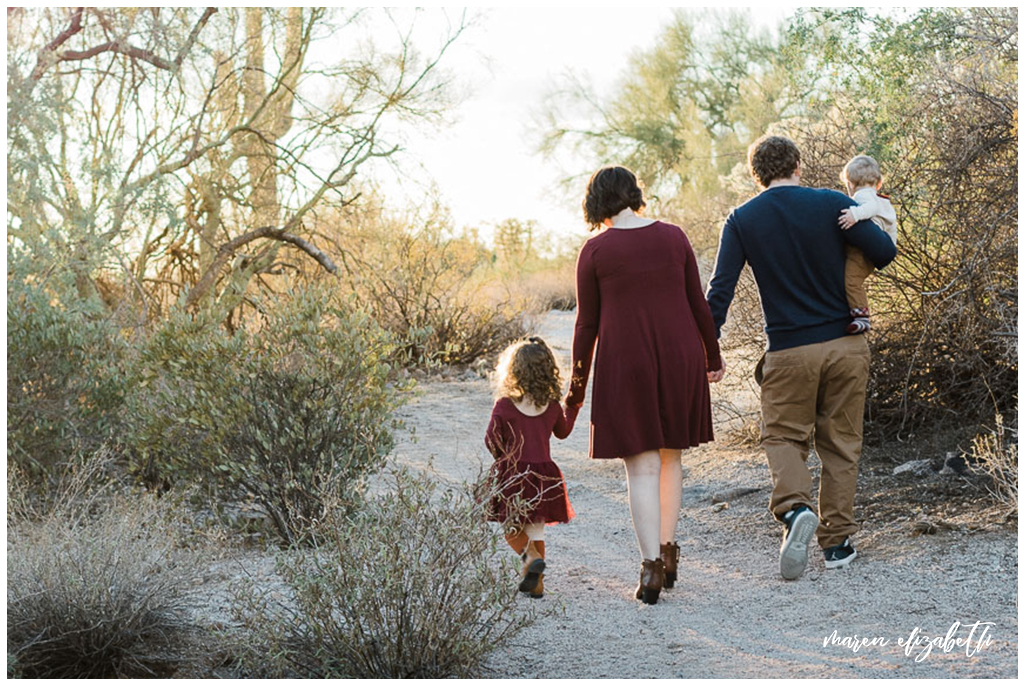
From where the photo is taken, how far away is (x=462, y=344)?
12.6m

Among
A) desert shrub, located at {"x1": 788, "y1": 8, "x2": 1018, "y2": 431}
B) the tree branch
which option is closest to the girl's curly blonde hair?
desert shrub, located at {"x1": 788, "y1": 8, "x2": 1018, "y2": 431}

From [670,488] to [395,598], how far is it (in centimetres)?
145

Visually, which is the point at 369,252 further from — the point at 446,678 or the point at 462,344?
the point at 446,678

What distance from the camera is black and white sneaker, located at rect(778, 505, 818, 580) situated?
15.0 ft

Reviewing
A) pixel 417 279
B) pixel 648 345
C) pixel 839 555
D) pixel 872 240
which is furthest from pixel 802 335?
pixel 417 279

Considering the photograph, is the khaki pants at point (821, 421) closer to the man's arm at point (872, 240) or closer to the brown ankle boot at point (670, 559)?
the man's arm at point (872, 240)

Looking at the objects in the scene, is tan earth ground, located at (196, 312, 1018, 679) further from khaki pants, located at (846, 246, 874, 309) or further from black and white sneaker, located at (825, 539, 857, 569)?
khaki pants, located at (846, 246, 874, 309)

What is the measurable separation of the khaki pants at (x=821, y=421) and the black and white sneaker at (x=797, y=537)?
0.16 feet

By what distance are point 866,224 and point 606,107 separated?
71.3ft

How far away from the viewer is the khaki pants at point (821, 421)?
4676 millimetres

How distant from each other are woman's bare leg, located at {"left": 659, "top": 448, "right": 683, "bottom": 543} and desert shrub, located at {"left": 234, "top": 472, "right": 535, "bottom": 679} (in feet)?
3.53

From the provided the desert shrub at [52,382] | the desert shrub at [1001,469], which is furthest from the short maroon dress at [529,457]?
the desert shrub at [52,382]

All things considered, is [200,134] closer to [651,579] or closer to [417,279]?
[417,279]

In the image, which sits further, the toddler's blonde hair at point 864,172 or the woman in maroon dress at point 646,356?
the toddler's blonde hair at point 864,172
